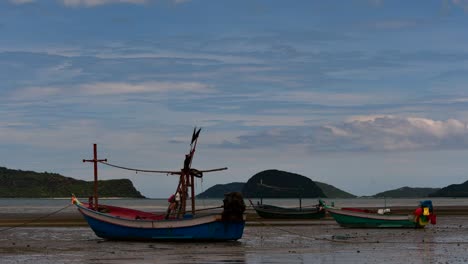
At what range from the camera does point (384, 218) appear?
185ft

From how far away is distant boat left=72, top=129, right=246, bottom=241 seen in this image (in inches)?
1636

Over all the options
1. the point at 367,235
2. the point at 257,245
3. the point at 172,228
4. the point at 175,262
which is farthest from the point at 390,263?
the point at 367,235

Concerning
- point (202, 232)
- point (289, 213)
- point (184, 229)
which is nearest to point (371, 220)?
point (202, 232)

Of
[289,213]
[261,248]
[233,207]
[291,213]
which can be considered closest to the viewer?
[261,248]

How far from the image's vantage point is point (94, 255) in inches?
1395

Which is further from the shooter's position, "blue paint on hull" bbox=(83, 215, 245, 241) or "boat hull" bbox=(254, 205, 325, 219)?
"boat hull" bbox=(254, 205, 325, 219)

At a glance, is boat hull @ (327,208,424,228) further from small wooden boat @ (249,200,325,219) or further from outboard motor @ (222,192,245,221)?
outboard motor @ (222,192,245,221)

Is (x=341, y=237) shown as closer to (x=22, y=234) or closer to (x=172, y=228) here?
(x=172, y=228)

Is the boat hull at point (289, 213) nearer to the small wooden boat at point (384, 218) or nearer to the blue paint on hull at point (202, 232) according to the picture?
the small wooden boat at point (384, 218)

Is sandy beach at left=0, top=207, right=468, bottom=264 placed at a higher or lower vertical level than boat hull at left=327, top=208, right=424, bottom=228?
lower

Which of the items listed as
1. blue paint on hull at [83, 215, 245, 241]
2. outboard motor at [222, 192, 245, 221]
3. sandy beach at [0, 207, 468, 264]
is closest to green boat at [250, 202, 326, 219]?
sandy beach at [0, 207, 468, 264]

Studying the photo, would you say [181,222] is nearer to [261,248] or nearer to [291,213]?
[261,248]

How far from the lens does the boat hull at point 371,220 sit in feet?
183

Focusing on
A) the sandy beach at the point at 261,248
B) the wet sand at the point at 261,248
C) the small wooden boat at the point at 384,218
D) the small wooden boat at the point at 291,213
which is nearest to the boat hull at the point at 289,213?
the small wooden boat at the point at 291,213
